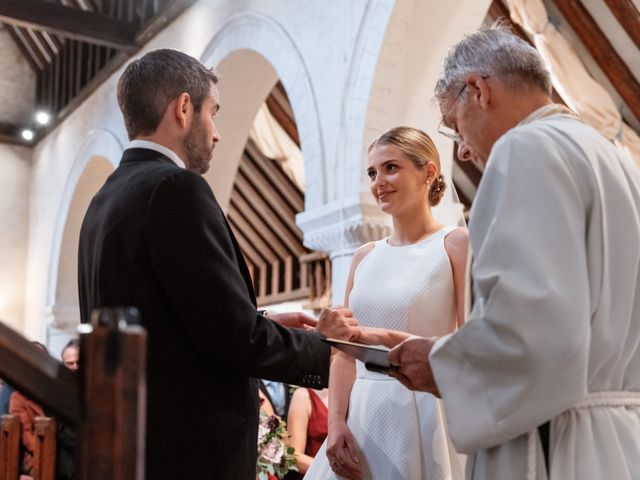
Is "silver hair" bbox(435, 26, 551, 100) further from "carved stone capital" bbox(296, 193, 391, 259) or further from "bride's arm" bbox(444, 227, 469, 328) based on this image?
"carved stone capital" bbox(296, 193, 391, 259)

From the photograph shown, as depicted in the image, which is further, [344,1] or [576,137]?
[344,1]

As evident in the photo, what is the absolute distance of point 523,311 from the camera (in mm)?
1266

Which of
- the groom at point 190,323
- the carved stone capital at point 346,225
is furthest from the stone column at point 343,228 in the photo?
the groom at point 190,323

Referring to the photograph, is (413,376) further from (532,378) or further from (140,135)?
(140,135)

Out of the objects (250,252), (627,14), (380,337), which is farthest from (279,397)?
(250,252)

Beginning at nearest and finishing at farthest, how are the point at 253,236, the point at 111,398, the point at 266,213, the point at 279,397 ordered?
the point at 111,398 < the point at 279,397 < the point at 266,213 < the point at 253,236

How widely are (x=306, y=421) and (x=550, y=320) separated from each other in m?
2.45

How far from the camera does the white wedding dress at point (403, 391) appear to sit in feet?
6.64

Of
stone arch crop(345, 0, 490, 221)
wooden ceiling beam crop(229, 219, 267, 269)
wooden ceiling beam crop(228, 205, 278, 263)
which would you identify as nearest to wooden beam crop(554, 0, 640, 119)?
stone arch crop(345, 0, 490, 221)

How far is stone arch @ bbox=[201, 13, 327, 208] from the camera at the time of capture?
5.11 m

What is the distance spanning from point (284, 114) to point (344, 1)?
5173 mm

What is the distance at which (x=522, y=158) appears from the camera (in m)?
1.36

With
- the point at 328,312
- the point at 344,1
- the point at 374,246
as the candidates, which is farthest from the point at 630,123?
the point at 328,312

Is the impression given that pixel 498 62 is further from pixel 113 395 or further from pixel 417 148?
pixel 113 395
